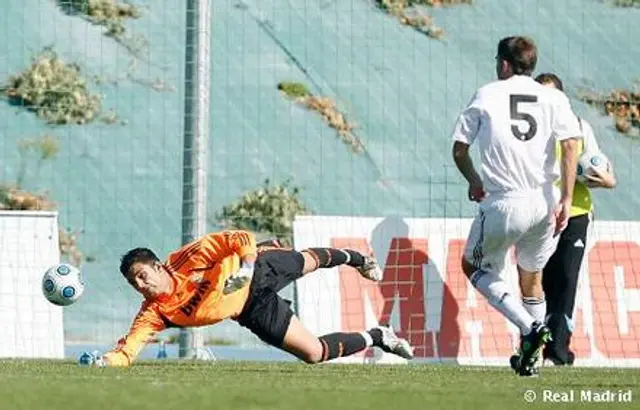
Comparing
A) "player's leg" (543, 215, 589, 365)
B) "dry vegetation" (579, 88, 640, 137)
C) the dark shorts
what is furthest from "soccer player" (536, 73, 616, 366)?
"dry vegetation" (579, 88, 640, 137)

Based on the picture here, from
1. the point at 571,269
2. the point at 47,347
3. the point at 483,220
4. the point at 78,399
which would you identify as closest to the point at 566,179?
the point at 483,220

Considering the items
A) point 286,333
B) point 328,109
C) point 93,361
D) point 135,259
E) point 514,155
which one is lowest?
point 93,361

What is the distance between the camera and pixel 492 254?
38.8 feet

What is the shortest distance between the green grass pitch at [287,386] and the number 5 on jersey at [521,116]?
146 cm

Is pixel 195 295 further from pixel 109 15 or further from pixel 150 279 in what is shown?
pixel 109 15

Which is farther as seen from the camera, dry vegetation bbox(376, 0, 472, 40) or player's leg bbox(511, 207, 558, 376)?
dry vegetation bbox(376, 0, 472, 40)

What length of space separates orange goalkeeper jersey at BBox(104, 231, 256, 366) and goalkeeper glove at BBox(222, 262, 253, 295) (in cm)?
16

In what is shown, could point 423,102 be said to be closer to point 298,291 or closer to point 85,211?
point 85,211

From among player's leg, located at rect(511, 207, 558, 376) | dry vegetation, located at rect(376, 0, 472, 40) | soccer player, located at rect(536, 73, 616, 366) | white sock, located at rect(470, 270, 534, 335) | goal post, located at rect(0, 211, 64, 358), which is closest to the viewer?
player's leg, located at rect(511, 207, 558, 376)

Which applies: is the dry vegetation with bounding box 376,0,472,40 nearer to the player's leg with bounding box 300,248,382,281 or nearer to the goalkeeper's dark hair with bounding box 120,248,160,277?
the player's leg with bounding box 300,248,382,281

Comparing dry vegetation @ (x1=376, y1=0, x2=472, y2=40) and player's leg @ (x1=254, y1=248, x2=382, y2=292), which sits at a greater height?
dry vegetation @ (x1=376, y1=0, x2=472, y2=40)

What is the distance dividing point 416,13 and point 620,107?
2.91m

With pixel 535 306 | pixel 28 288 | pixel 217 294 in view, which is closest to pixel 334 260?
Result: pixel 217 294

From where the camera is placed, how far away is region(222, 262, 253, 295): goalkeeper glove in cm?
1161
